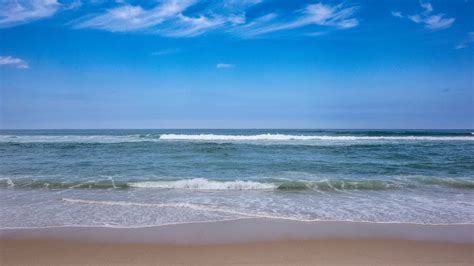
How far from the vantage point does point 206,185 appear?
9492 millimetres

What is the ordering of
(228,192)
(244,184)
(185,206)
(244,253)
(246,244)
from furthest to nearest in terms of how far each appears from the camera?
1. (244,184)
2. (228,192)
3. (185,206)
4. (246,244)
5. (244,253)

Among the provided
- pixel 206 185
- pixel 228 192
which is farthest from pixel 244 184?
pixel 206 185

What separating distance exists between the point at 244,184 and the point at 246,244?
4822mm

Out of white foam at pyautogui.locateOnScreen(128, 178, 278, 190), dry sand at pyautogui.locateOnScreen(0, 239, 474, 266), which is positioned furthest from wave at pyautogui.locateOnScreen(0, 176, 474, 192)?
dry sand at pyautogui.locateOnScreen(0, 239, 474, 266)

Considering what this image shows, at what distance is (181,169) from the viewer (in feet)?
41.3

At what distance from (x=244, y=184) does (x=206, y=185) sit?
113cm

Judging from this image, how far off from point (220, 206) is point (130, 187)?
11.9 ft

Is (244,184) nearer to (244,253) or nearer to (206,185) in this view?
(206,185)

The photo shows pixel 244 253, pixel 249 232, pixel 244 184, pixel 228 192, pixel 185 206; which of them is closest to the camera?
pixel 244 253

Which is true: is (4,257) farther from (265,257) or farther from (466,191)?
(466,191)

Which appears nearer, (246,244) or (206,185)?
(246,244)

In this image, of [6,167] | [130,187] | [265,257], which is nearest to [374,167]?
[130,187]

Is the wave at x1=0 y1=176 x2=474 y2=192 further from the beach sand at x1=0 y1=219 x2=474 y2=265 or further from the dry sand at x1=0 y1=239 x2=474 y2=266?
the dry sand at x1=0 y1=239 x2=474 y2=266

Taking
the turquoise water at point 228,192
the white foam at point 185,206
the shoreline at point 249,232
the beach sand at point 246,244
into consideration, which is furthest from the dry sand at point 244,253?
the white foam at point 185,206
